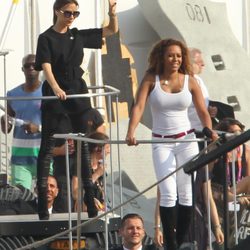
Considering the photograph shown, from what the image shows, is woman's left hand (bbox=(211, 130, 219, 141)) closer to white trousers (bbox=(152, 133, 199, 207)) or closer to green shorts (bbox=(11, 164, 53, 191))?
white trousers (bbox=(152, 133, 199, 207))

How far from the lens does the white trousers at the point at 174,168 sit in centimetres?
1176

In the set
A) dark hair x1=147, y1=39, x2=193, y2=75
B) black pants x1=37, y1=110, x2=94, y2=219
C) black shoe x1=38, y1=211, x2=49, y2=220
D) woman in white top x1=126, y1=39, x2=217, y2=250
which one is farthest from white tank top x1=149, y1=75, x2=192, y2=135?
black shoe x1=38, y1=211, x2=49, y2=220

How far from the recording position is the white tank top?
11.8 m

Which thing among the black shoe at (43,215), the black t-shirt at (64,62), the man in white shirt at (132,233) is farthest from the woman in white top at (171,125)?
the black shoe at (43,215)

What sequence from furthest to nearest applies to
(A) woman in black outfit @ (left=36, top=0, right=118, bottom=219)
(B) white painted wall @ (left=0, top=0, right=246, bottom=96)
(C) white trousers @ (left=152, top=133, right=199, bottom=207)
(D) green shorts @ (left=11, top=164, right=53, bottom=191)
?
(B) white painted wall @ (left=0, top=0, right=246, bottom=96) < (D) green shorts @ (left=11, top=164, right=53, bottom=191) < (A) woman in black outfit @ (left=36, top=0, right=118, bottom=219) < (C) white trousers @ (left=152, top=133, right=199, bottom=207)

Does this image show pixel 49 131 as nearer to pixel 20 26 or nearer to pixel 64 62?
pixel 64 62

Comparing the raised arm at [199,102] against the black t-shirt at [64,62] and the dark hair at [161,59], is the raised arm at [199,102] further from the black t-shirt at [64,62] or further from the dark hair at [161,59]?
the black t-shirt at [64,62]

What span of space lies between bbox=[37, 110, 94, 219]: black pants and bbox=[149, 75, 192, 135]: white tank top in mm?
1012

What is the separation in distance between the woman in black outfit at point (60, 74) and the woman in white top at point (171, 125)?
89 cm

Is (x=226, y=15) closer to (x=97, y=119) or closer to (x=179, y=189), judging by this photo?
(x=97, y=119)

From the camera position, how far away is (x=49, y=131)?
41.3ft

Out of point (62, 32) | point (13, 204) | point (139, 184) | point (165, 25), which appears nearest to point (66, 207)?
point (13, 204)

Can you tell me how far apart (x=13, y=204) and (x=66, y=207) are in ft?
1.52

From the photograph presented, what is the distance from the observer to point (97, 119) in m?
14.0
